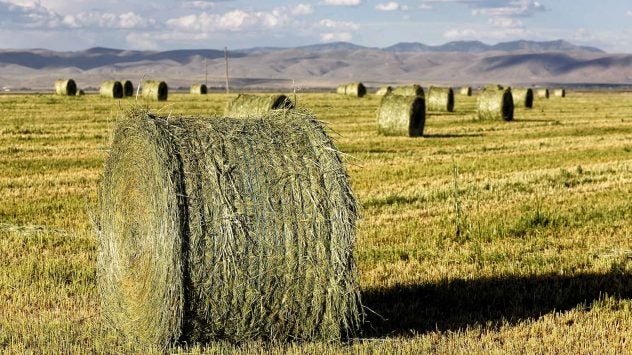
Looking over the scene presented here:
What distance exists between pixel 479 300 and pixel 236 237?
10.4ft

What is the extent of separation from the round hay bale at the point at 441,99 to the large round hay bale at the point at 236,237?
3801 centimetres

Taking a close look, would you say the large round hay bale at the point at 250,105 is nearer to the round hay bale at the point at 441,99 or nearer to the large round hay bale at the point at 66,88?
the round hay bale at the point at 441,99

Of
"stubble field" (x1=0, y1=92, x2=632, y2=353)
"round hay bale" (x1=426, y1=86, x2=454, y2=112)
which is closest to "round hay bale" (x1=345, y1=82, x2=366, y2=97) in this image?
"round hay bale" (x1=426, y1=86, x2=454, y2=112)

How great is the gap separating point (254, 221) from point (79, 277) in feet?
11.4

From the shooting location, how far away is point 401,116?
29.5 metres

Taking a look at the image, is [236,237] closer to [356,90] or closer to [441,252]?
[441,252]

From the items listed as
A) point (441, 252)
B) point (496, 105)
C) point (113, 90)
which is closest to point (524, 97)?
point (496, 105)

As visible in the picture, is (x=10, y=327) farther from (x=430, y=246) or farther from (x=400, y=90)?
(x=400, y=90)

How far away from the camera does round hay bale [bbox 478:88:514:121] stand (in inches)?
1486

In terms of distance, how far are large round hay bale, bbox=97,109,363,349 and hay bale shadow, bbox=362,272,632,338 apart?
0.72m

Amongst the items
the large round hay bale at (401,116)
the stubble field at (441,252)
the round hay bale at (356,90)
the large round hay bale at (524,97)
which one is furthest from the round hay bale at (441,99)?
the stubble field at (441,252)

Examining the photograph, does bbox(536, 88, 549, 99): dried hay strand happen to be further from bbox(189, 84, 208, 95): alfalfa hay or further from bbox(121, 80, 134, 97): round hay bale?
bbox(121, 80, 134, 97): round hay bale

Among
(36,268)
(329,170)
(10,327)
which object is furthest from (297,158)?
(36,268)

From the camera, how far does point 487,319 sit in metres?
9.13
